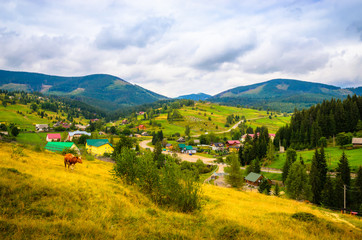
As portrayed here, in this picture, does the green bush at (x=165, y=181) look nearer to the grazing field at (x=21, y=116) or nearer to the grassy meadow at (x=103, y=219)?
the grassy meadow at (x=103, y=219)

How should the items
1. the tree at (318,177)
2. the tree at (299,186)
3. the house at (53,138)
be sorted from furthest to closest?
1. the house at (53,138)
2. the tree at (299,186)
3. the tree at (318,177)

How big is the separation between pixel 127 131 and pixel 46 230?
15331cm

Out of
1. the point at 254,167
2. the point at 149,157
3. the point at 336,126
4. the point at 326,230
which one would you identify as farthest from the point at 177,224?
the point at 336,126

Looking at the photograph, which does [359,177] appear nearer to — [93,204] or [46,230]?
[93,204]

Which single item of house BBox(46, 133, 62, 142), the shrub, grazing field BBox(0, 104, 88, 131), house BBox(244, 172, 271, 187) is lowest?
house BBox(244, 172, 271, 187)

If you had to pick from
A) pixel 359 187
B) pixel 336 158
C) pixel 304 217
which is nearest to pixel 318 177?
pixel 359 187

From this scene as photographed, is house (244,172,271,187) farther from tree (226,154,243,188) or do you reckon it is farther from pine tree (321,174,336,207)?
pine tree (321,174,336,207)

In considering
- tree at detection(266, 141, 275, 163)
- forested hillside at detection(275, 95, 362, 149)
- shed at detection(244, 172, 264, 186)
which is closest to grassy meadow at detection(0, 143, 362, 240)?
shed at detection(244, 172, 264, 186)

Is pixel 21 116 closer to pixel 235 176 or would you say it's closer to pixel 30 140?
pixel 30 140

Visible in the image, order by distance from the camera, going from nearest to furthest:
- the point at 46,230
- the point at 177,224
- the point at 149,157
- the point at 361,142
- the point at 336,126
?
the point at 46,230 < the point at 177,224 < the point at 149,157 < the point at 361,142 < the point at 336,126

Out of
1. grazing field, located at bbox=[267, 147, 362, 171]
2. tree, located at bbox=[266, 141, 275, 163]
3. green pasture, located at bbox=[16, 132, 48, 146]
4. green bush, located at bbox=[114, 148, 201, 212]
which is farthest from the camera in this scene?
green pasture, located at bbox=[16, 132, 48, 146]

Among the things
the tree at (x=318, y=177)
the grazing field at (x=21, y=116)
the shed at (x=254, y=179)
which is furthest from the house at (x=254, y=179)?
the grazing field at (x=21, y=116)

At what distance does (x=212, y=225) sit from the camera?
13.0 metres

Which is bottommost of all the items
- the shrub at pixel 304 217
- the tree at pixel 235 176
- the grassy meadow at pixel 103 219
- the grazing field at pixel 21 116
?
the tree at pixel 235 176
